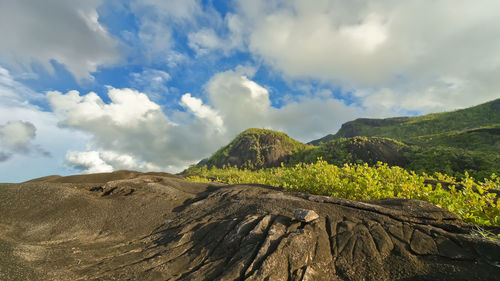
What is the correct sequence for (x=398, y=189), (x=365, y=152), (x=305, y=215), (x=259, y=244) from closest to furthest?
(x=259, y=244), (x=305, y=215), (x=398, y=189), (x=365, y=152)

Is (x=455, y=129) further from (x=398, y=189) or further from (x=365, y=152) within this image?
(x=398, y=189)

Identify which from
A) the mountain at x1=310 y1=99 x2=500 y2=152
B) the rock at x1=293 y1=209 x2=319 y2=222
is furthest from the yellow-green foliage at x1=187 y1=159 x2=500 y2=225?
the mountain at x1=310 y1=99 x2=500 y2=152

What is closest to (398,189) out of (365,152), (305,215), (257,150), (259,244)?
(305,215)

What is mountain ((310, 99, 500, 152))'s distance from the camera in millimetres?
21797

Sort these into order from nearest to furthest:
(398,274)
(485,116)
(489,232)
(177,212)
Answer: (398,274), (489,232), (177,212), (485,116)

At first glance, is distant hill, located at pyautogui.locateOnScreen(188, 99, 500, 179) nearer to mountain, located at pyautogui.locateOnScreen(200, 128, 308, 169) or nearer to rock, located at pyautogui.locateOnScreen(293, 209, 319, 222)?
mountain, located at pyautogui.locateOnScreen(200, 128, 308, 169)

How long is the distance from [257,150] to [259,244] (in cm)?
2665

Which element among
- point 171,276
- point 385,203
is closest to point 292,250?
point 171,276

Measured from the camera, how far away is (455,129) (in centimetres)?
3534

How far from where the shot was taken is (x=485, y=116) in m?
35.8

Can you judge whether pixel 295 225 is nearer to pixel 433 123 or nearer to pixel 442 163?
pixel 442 163

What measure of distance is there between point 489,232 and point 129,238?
8.40 metres

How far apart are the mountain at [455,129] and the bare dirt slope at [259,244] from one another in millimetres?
23967

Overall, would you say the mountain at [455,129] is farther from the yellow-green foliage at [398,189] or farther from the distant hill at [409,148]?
the yellow-green foliage at [398,189]
